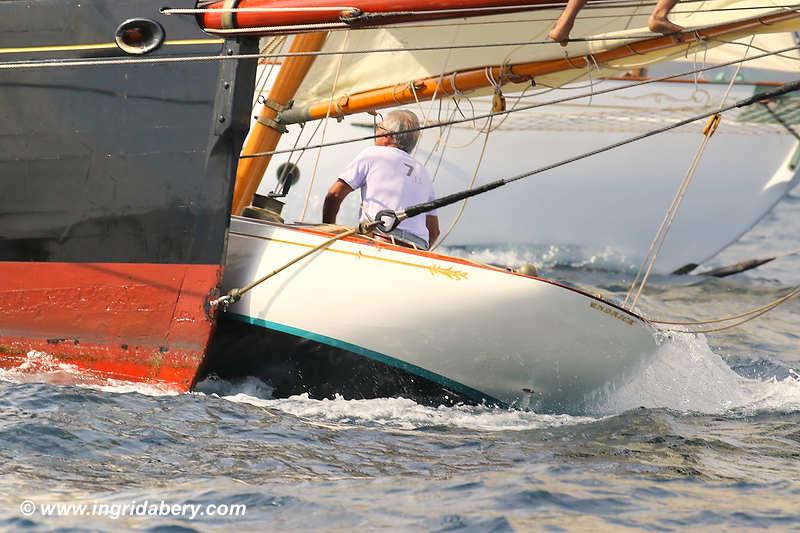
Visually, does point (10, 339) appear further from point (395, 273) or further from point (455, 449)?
point (455, 449)

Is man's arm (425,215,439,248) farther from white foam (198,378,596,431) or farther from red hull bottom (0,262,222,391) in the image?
red hull bottom (0,262,222,391)

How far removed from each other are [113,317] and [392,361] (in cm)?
162

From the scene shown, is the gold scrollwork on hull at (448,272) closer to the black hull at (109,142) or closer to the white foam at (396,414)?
the white foam at (396,414)

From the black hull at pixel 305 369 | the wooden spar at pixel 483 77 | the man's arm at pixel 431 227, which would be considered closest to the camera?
the black hull at pixel 305 369

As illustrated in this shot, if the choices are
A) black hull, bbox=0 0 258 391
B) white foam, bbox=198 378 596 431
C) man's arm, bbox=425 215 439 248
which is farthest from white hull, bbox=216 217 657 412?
man's arm, bbox=425 215 439 248

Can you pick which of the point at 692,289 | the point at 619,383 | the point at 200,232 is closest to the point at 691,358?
the point at 619,383

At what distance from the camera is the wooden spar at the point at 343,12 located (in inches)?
268

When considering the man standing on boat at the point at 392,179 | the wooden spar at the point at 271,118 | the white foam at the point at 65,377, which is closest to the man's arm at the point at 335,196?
the man standing on boat at the point at 392,179

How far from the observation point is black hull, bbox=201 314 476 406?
7.50 metres

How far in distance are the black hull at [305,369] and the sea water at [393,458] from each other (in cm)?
9

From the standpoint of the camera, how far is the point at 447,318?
7230 millimetres

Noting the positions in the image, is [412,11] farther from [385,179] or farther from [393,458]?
[393,458]

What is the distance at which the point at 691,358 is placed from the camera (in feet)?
26.9

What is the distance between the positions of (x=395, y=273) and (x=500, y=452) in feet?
4.09
